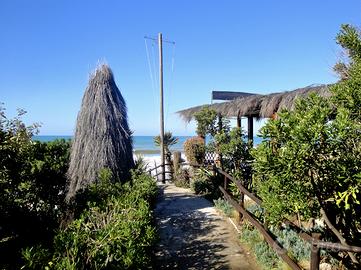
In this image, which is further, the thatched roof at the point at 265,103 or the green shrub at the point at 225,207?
the thatched roof at the point at 265,103

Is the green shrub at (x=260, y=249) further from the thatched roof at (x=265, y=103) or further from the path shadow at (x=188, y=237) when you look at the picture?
the thatched roof at (x=265, y=103)

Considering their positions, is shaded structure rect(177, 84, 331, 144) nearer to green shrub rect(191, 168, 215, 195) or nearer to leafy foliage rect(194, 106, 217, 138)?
leafy foliage rect(194, 106, 217, 138)

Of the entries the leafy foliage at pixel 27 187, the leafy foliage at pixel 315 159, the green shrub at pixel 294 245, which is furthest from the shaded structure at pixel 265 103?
the leafy foliage at pixel 27 187

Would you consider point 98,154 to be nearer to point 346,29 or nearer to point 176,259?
point 176,259

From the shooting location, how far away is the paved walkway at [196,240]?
5.20m

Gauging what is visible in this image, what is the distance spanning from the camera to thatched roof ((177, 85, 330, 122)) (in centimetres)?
872

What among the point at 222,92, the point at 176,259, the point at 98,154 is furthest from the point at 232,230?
the point at 222,92

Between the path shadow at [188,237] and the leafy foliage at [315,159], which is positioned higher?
the leafy foliage at [315,159]

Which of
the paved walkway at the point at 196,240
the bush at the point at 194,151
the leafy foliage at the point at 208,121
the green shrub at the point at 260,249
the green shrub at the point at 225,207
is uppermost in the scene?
the leafy foliage at the point at 208,121

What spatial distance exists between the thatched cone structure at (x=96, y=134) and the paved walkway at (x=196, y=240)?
5.65ft

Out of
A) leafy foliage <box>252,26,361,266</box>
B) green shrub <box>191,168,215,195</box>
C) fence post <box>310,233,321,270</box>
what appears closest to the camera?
leafy foliage <box>252,26,361,266</box>

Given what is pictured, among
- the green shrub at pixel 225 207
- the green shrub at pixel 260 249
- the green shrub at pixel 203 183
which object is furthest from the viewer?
the green shrub at pixel 203 183

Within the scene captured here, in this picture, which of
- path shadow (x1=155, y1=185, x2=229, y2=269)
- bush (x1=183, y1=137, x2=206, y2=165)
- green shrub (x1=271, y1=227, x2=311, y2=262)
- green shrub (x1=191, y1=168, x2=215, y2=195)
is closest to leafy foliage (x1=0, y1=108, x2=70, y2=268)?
path shadow (x1=155, y1=185, x2=229, y2=269)

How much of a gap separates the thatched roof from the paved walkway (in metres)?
3.28
